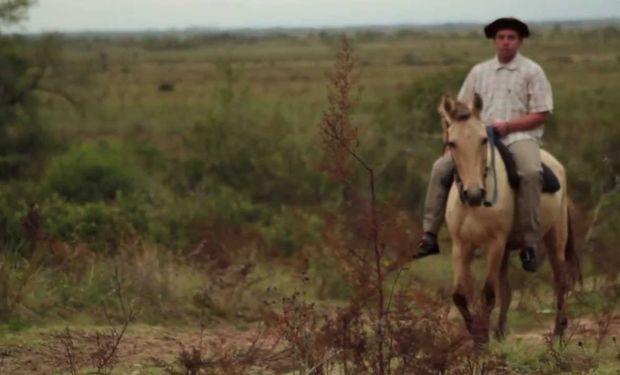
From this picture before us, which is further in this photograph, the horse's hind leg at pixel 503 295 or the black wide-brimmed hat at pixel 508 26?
the horse's hind leg at pixel 503 295

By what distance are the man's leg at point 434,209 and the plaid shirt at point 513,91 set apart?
0.52 m

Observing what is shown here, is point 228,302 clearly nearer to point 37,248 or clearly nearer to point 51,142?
point 37,248

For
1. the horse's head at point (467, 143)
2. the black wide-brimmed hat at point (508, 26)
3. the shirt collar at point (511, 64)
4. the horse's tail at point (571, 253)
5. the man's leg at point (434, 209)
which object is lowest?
the horse's tail at point (571, 253)

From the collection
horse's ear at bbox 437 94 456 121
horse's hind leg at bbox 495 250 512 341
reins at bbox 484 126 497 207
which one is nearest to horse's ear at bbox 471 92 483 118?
horse's ear at bbox 437 94 456 121

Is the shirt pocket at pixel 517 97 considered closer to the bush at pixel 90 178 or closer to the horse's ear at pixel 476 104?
the horse's ear at pixel 476 104

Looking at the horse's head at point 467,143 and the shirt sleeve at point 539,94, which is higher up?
the shirt sleeve at point 539,94

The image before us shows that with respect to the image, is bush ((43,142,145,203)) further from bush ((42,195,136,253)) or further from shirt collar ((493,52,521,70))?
shirt collar ((493,52,521,70))

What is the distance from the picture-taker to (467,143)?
32.9ft

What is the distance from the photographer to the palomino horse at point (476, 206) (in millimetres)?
10008

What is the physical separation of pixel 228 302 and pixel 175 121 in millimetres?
37420

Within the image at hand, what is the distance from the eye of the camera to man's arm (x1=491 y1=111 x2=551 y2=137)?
10.5 m

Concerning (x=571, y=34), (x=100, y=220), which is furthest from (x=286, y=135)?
(x=571, y=34)

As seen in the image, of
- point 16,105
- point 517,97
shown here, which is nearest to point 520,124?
point 517,97

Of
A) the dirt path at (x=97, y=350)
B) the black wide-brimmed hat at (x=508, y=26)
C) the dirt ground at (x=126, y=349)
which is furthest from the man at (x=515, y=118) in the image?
the dirt path at (x=97, y=350)
